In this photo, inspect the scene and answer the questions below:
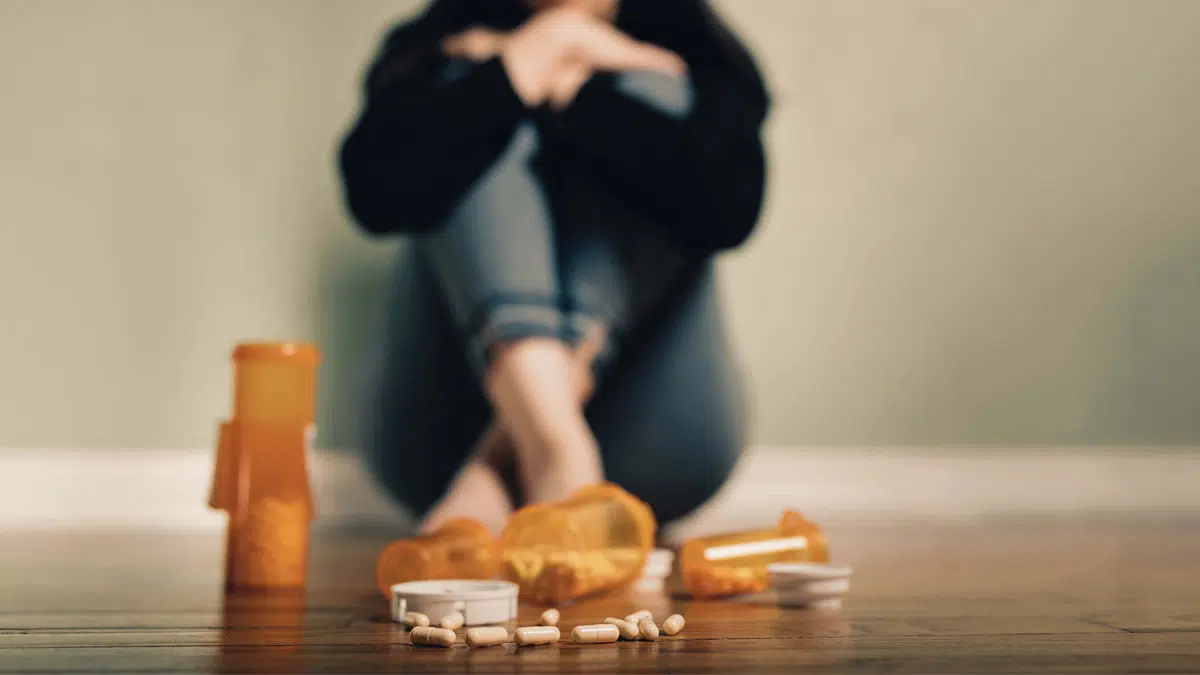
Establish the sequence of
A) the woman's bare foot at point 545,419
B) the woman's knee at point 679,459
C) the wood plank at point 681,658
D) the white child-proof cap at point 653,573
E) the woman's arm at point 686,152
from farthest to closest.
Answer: the woman's knee at point 679,459 → the woman's arm at point 686,152 → the woman's bare foot at point 545,419 → the white child-proof cap at point 653,573 → the wood plank at point 681,658

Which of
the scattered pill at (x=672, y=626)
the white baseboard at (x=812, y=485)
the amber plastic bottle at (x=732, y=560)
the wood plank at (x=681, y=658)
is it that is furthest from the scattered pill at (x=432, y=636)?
the white baseboard at (x=812, y=485)

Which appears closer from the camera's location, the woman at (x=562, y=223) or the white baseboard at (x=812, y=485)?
the woman at (x=562, y=223)

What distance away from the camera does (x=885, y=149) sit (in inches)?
74.4

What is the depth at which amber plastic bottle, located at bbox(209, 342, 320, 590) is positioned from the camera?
846mm

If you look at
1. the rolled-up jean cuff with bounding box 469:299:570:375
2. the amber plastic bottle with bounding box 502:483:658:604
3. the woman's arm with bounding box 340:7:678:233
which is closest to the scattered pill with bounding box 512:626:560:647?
the amber plastic bottle with bounding box 502:483:658:604

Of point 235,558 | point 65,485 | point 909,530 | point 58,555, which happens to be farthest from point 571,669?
point 65,485

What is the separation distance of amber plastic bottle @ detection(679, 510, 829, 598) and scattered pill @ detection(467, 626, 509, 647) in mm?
251

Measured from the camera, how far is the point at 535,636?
0.58 metres

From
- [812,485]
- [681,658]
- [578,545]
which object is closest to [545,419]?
[578,545]

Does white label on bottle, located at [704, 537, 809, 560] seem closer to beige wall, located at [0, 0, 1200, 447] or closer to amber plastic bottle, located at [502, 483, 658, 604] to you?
amber plastic bottle, located at [502, 483, 658, 604]

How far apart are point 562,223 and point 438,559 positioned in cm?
43

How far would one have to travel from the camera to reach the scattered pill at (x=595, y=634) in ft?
1.93

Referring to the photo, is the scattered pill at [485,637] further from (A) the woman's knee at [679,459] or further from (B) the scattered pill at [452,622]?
(A) the woman's knee at [679,459]

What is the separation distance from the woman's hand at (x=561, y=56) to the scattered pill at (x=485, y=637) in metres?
0.63
